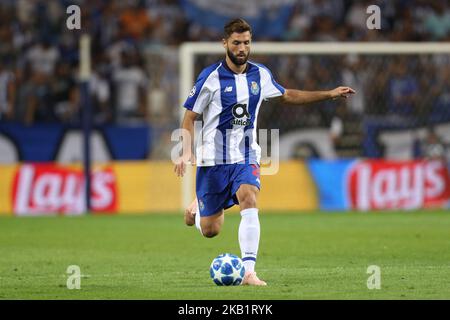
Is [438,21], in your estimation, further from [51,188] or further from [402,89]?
[51,188]

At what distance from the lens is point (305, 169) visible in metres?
21.4

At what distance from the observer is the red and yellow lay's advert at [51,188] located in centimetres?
2103

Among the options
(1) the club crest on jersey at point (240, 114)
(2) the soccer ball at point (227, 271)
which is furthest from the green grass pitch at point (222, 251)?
(1) the club crest on jersey at point (240, 114)

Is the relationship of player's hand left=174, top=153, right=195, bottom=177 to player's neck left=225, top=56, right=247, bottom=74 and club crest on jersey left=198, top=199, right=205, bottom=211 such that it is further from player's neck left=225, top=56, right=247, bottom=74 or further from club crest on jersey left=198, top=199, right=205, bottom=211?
player's neck left=225, top=56, right=247, bottom=74

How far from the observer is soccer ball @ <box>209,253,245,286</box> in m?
9.71

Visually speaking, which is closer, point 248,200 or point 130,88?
point 248,200

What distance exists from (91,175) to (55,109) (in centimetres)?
282

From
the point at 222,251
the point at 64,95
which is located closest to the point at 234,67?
the point at 222,251

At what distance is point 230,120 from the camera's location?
10.5 meters

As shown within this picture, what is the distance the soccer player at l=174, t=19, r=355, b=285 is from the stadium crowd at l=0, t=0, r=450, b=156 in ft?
37.0

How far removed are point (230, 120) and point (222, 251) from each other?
3638 mm

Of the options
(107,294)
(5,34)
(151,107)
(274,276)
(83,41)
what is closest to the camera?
(107,294)
